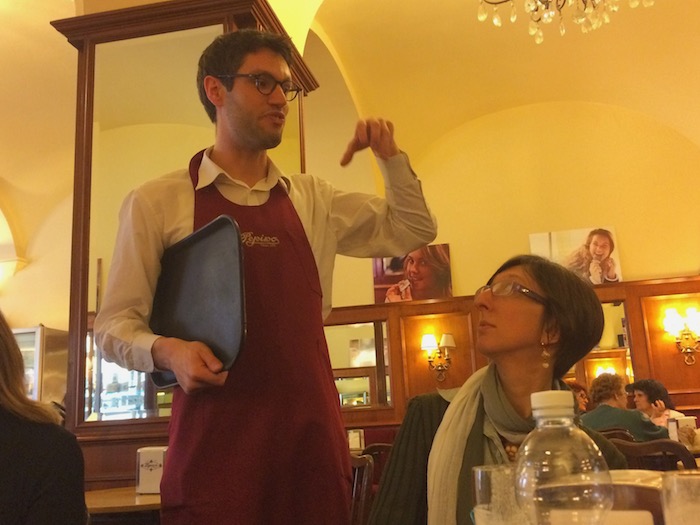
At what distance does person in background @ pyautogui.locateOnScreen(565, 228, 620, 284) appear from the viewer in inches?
321

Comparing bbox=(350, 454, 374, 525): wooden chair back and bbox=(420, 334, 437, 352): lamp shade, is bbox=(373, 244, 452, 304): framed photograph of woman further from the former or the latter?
bbox=(350, 454, 374, 525): wooden chair back

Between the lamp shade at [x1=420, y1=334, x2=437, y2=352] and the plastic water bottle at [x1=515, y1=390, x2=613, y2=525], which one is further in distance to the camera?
the lamp shade at [x1=420, y1=334, x2=437, y2=352]

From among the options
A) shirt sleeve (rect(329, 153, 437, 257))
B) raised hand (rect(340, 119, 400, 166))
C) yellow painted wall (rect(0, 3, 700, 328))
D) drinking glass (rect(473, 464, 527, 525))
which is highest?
yellow painted wall (rect(0, 3, 700, 328))

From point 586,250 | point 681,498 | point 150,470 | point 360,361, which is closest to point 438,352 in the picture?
point 360,361

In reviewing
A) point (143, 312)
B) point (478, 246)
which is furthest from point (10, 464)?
point (478, 246)

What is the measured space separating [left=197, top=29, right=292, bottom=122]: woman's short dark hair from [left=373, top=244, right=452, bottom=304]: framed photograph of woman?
7024 millimetres

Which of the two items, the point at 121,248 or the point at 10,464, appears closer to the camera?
the point at 121,248

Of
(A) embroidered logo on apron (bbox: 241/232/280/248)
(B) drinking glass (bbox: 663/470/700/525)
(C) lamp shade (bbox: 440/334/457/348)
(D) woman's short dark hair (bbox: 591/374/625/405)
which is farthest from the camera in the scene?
(C) lamp shade (bbox: 440/334/457/348)

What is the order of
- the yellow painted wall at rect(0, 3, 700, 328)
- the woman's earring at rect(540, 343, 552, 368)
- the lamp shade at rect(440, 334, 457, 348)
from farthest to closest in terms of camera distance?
the lamp shade at rect(440, 334, 457, 348)
the yellow painted wall at rect(0, 3, 700, 328)
the woman's earring at rect(540, 343, 552, 368)

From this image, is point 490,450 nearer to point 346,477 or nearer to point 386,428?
point 346,477

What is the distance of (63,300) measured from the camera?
325 inches

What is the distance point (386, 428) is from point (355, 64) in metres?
3.92

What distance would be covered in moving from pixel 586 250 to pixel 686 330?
4.44 feet

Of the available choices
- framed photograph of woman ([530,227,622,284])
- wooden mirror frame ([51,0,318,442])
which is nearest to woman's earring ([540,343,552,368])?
wooden mirror frame ([51,0,318,442])
